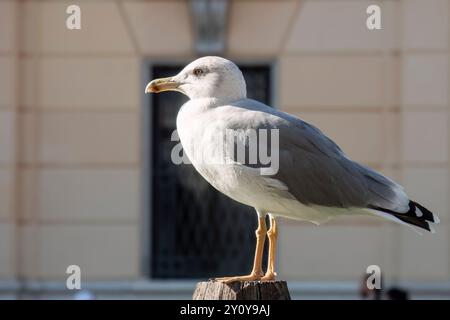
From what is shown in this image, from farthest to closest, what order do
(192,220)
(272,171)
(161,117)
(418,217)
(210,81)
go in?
1. (192,220)
2. (161,117)
3. (210,81)
4. (272,171)
5. (418,217)

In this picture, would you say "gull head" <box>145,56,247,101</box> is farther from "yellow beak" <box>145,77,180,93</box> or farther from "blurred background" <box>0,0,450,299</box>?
"blurred background" <box>0,0,450,299</box>

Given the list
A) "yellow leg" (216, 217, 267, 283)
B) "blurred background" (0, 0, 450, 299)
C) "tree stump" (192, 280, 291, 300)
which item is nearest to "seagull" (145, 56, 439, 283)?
"yellow leg" (216, 217, 267, 283)

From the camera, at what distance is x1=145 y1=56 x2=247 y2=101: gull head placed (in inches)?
168

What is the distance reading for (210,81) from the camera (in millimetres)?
4305

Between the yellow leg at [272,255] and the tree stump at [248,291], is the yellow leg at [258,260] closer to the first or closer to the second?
the yellow leg at [272,255]

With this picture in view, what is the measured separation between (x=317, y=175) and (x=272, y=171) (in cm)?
20

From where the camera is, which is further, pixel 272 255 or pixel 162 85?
pixel 162 85

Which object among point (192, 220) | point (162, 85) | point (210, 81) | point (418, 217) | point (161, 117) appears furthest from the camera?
point (192, 220)

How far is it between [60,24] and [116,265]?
2277mm

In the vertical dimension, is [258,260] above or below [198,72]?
below

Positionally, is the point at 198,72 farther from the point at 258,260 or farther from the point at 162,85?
the point at 258,260

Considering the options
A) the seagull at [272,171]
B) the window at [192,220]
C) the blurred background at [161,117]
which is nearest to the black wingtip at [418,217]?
the seagull at [272,171]

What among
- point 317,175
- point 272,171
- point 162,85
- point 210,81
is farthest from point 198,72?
point 317,175

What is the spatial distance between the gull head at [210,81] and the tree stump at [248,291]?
84 centimetres
